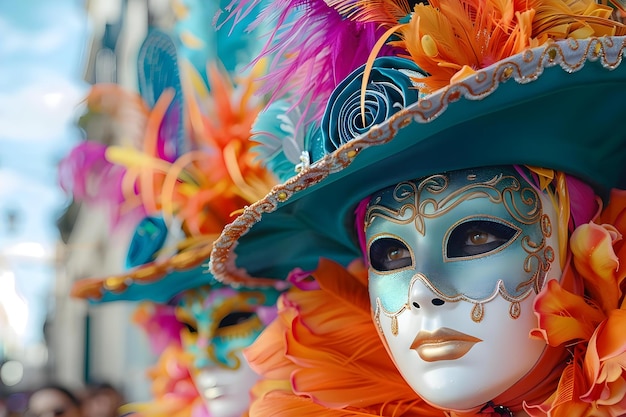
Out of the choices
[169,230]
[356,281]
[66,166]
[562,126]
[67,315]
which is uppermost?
[67,315]

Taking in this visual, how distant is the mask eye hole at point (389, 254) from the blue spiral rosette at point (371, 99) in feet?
0.68

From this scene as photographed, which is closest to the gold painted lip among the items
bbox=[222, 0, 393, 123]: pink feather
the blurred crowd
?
bbox=[222, 0, 393, 123]: pink feather

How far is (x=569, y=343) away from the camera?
1337 mm

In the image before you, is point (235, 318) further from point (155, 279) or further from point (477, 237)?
point (477, 237)

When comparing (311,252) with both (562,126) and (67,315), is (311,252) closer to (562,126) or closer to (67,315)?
(562,126)

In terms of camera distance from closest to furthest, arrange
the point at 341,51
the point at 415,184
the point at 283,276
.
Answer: the point at 415,184
the point at 341,51
the point at 283,276

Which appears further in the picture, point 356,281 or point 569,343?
point 356,281

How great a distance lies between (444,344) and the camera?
1312 millimetres

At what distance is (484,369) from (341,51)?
70cm

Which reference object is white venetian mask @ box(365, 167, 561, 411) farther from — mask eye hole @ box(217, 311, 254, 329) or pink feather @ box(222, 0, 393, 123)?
mask eye hole @ box(217, 311, 254, 329)

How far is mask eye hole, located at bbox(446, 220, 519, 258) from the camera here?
1321 mm

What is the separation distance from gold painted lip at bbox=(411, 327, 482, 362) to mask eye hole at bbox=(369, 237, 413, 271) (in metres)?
0.14

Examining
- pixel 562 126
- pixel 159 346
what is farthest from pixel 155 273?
pixel 562 126

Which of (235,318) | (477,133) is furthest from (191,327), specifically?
(477,133)
